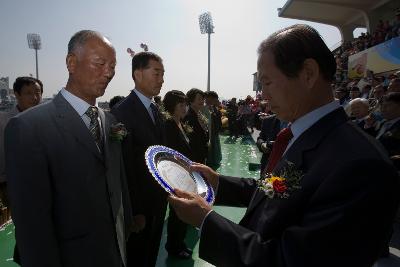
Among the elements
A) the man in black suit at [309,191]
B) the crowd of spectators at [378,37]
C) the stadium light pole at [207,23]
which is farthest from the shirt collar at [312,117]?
the stadium light pole at [207,23]

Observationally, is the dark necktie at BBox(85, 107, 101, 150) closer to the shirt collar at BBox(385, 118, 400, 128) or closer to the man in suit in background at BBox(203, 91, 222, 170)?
the shirt collar at BBox(385, 118, 400, 128)

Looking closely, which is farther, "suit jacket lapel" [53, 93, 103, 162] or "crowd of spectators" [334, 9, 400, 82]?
"crowd of spectators" [334, 9, 400, 82]

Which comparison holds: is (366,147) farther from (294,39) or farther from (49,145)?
(49,145)

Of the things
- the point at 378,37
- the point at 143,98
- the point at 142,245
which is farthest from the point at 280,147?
the point at 378,37

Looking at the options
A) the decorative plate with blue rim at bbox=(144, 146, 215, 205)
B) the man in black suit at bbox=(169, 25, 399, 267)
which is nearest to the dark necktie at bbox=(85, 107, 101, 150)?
the decorative plate with blue rim at bbox=(144, 146, 215, 205)

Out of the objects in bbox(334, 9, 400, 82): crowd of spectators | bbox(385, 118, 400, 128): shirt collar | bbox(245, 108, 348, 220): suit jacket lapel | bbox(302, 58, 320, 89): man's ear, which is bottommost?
bbox(385, 118, 400, 128): shirt collar

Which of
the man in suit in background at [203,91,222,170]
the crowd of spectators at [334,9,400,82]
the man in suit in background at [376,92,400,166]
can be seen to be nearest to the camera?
the man in suit in background at [376,92,400,166]

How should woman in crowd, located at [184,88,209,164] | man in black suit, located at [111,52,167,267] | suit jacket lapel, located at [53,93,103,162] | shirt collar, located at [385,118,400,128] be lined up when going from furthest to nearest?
woman in crowd, located at [184,88,209,164]
shirt collar, located at [385,118,400,128]
man in black suit, located at [111,52,167,267]
suit jacket lapel, located at [53,93,103,162]

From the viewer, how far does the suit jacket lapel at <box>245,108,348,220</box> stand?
4.31 ft

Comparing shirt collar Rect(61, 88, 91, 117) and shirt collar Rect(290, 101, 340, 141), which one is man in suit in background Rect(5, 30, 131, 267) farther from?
shirt collar Rect(290, 101, 340, 141)

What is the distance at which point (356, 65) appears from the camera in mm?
17984

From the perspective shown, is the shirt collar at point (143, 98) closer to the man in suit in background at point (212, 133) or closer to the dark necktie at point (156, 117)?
the dark necktie at point (156, 117)

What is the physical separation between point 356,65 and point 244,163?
11.7 m

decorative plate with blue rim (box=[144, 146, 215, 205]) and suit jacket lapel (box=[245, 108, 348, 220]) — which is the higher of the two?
suit jacket lapel (box=[245, 108, 348, 220])
